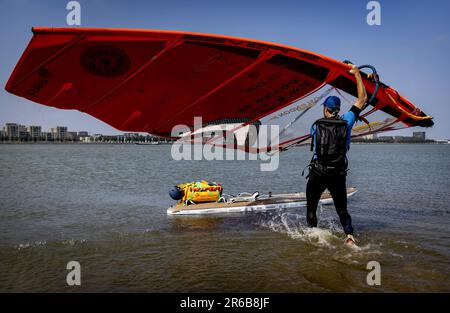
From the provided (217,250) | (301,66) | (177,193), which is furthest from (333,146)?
(177,193)

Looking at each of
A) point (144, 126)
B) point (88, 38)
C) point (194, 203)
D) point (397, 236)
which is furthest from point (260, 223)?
point (88, 38)

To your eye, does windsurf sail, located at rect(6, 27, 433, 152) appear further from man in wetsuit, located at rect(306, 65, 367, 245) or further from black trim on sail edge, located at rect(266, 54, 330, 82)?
man in wetsuit, located at rect(306, 65, 367, 245)

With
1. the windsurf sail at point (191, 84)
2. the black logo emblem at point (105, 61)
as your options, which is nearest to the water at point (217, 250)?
the windsurf sail at point (191, 84)

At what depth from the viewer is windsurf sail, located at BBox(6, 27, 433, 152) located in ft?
14.8

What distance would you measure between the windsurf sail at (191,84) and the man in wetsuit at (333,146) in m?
0.63

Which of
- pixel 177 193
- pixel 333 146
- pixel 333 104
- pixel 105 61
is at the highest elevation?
pixel 105 61

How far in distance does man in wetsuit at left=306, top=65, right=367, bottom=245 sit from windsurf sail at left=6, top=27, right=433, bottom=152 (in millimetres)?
630

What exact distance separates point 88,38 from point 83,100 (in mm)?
1613

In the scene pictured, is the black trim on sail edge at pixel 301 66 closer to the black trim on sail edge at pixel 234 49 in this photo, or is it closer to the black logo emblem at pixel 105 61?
the black trim on sail edge at pixel 234 49

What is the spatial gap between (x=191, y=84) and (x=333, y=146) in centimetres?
247

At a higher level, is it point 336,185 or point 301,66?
point 301,66

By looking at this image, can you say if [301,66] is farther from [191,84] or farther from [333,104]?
[191,84]

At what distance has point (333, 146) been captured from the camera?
5.16 metres

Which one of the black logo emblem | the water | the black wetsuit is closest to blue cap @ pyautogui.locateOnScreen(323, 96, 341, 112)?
the black wetsuit
